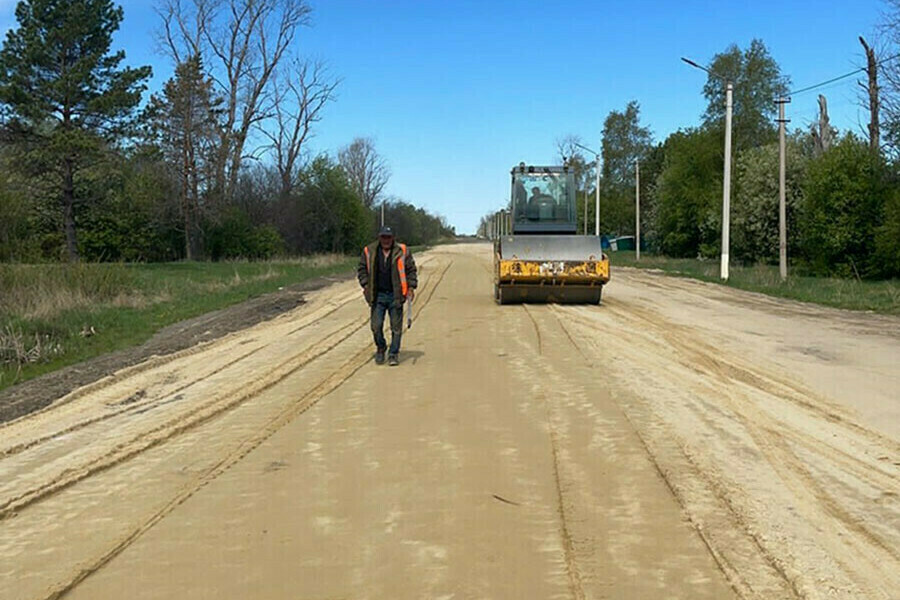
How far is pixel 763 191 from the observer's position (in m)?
41.5

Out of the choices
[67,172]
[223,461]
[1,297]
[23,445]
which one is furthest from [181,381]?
A: [67,172]

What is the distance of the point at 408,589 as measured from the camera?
4078mm

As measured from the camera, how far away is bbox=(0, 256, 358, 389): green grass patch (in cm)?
1271

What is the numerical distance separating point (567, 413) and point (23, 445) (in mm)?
4993

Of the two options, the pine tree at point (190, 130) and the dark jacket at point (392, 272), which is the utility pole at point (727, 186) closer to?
the dark jacket at point (392, 272)

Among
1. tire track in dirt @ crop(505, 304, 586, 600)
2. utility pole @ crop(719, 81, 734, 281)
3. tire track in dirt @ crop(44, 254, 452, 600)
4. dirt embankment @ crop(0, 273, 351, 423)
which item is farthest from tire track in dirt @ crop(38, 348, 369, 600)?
utility pole @ crop(719, 81, 734, 281)

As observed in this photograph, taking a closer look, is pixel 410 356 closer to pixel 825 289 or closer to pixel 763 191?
pixel 825 289

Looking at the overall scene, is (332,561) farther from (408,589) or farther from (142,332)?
(142,332)

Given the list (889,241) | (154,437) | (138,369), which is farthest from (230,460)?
(889,241)

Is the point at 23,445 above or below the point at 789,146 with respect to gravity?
below

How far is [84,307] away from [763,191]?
111 feet

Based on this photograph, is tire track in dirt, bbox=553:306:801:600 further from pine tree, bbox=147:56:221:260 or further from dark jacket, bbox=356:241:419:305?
pine tree, bbox=147:56:221:260

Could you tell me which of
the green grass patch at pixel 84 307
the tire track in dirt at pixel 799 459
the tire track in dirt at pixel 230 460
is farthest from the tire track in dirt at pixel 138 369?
the tire track in dirt at pixel 799 459

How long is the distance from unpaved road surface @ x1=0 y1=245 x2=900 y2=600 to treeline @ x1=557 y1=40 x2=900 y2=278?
2325 centimetres
